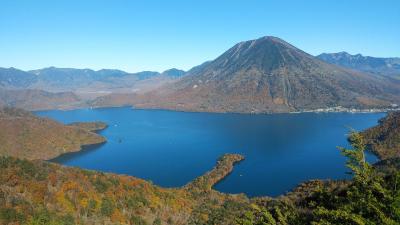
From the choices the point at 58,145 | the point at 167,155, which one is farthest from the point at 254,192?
the point at 58,145

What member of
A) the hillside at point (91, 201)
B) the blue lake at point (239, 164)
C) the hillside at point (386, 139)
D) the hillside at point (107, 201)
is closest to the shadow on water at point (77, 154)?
the blue lake at point (239, 164)

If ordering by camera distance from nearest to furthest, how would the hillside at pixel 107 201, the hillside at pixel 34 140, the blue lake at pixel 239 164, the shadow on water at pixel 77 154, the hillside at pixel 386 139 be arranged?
the hillside at pixel 107 201, the blue lake at pixel 239 164, the hillside at pixel 386 139, the shadow on water at pixel 77 154, the hillside at pixel 34 140

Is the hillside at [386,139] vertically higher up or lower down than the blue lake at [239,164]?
higher up

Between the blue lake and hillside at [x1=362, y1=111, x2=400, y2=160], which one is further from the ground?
hillside at [x1=362, y1=111, x2=400, y2=160]

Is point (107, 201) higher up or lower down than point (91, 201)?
lower down

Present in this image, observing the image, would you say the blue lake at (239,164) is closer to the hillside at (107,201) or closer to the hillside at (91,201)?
the hillside at (107,201)

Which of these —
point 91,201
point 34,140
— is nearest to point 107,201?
point 91,201

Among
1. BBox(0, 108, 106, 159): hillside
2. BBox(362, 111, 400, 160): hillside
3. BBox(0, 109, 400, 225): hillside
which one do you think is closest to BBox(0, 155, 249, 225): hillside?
BBox(0, 109, 400, 225): hillside

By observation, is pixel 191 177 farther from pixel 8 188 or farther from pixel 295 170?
pixel 8 188

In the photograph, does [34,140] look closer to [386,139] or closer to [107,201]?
[107,201]

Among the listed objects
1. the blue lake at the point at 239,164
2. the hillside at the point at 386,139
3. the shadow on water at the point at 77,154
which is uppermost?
the hillside at the point at 386,139

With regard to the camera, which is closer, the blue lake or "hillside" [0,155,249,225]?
"hillside" [0,155,249,225]

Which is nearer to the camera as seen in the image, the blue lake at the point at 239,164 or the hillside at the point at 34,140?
the blue lake at the point at 239,164

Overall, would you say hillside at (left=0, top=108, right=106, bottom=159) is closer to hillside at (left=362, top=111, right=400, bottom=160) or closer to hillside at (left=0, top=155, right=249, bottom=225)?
hillside at (left=0, top=155, right=249, bottom=225)
